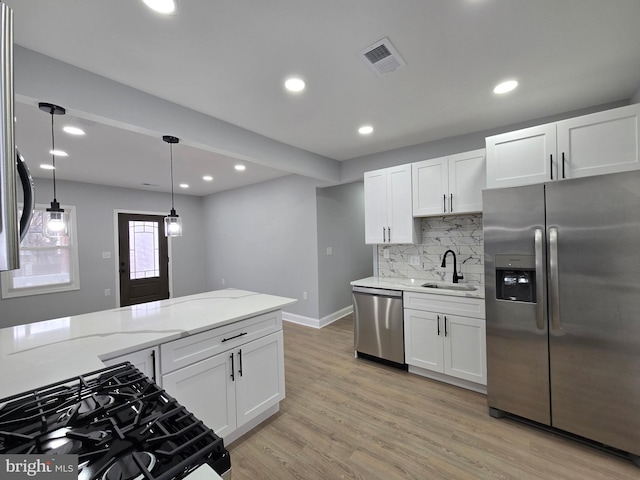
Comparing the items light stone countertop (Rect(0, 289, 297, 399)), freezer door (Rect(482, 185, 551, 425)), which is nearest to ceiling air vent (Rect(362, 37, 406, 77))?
freezer door (Rect(482, 185, 551, 425))

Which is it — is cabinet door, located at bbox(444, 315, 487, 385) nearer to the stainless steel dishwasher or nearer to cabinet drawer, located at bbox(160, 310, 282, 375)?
the stainless steel dishwasher

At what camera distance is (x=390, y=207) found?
3281 mm

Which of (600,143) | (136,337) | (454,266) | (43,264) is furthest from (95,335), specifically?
(43,264)

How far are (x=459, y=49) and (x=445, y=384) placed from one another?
9.26 feet

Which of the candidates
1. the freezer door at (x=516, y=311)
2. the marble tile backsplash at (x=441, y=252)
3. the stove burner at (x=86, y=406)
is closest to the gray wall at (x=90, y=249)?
the marble tile backsplash at (x=441, y=252)

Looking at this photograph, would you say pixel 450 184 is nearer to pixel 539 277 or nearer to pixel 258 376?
pixel 539 277

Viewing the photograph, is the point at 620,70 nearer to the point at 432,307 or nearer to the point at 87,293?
the point at 432,307

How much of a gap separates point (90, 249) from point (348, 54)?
19.0 ft

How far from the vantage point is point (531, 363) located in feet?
6.59

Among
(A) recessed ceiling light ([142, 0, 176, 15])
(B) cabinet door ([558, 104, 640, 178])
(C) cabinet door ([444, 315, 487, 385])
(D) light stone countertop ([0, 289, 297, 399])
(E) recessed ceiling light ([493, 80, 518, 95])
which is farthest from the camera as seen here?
(C) cabinet door ([444, 315, 487, 385])

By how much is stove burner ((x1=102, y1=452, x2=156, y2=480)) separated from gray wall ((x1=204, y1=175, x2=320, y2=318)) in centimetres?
385

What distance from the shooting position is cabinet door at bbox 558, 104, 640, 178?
1.81 metres

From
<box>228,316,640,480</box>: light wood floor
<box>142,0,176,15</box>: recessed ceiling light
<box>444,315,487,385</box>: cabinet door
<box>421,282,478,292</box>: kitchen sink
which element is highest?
<box>142,0,176,15</box>: recessed ceiling light

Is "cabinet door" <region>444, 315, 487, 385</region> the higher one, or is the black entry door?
the black entry door
